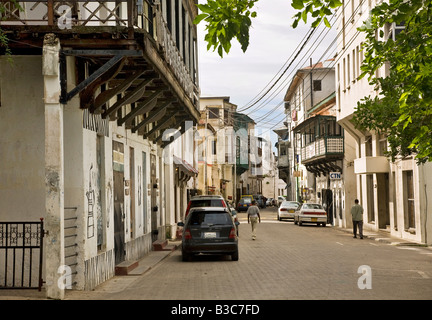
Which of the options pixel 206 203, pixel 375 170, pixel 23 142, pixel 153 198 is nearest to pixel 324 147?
pixel 375 170

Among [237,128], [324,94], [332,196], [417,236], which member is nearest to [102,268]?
[417,236]

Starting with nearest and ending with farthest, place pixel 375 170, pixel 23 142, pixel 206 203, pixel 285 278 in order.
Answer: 1. pixel 23 142
2. pixel 285 278
3. pixel 206 203
4. pixel 375 170

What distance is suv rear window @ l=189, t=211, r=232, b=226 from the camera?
1853 centimetres

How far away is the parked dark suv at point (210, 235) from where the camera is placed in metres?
18.3

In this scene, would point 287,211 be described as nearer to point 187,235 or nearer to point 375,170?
point 375,170

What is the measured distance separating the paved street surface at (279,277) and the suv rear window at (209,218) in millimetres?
1174

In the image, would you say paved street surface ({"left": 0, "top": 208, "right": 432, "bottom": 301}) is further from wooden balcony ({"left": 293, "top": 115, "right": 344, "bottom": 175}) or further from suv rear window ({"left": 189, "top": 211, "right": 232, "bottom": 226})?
wooden balcony ({"left": 293, "top": 115, "right": 344, "bottom": 175})

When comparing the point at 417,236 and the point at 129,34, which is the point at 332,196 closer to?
the point at 417,236

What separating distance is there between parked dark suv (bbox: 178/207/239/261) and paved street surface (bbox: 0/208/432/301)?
0.37 m

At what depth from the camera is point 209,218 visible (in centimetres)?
1858

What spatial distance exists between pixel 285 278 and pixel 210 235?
15.8 ft

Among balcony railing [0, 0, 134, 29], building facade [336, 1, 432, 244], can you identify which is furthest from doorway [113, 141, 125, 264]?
building facade [336, 1, 432, 244]

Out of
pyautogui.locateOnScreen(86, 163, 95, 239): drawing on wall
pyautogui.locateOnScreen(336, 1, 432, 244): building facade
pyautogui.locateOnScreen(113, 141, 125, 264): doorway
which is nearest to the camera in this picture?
pyautogui.locateOnScreen(86, 163, 95, 239): drawing on wall

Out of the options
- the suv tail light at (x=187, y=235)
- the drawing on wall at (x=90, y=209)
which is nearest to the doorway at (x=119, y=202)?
the suv tail light at (x=187, y=235)
